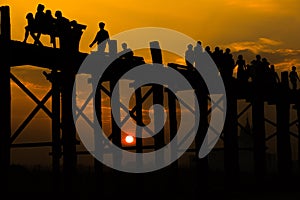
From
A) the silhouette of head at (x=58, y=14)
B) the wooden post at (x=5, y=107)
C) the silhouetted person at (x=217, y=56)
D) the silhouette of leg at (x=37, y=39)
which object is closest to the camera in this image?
the wooden post at (x=5, y=107)

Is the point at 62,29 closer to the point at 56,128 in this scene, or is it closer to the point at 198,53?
the point at 56,128

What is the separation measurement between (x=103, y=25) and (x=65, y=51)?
2.09m

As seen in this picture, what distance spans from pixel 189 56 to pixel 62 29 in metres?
4.80

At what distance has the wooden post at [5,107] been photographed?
11.9 metres

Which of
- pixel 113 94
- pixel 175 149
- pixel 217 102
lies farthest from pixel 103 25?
pixel 217 102

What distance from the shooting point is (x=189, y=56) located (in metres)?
17.7

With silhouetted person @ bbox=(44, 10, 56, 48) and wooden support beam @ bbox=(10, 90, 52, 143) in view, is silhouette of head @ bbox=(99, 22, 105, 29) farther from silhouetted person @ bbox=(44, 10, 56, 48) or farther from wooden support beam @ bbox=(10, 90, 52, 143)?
wooden support beam @ bbox=(10, 90, 52, 143)

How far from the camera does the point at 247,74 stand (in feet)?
67.3

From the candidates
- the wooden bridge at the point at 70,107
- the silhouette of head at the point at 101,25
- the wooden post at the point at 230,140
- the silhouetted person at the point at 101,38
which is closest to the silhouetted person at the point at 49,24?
the wooden bridge at the point at 70,107

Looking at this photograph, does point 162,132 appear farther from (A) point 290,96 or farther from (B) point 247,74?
(A) point 290,96

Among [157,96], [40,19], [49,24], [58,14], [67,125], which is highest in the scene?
[58,14]

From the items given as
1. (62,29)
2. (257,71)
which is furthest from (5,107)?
(257,71)

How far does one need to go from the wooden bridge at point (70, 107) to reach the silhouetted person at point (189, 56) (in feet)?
0.65

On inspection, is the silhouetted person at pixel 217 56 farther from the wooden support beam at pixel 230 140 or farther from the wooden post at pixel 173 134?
the wooden post at pixel 173 134
